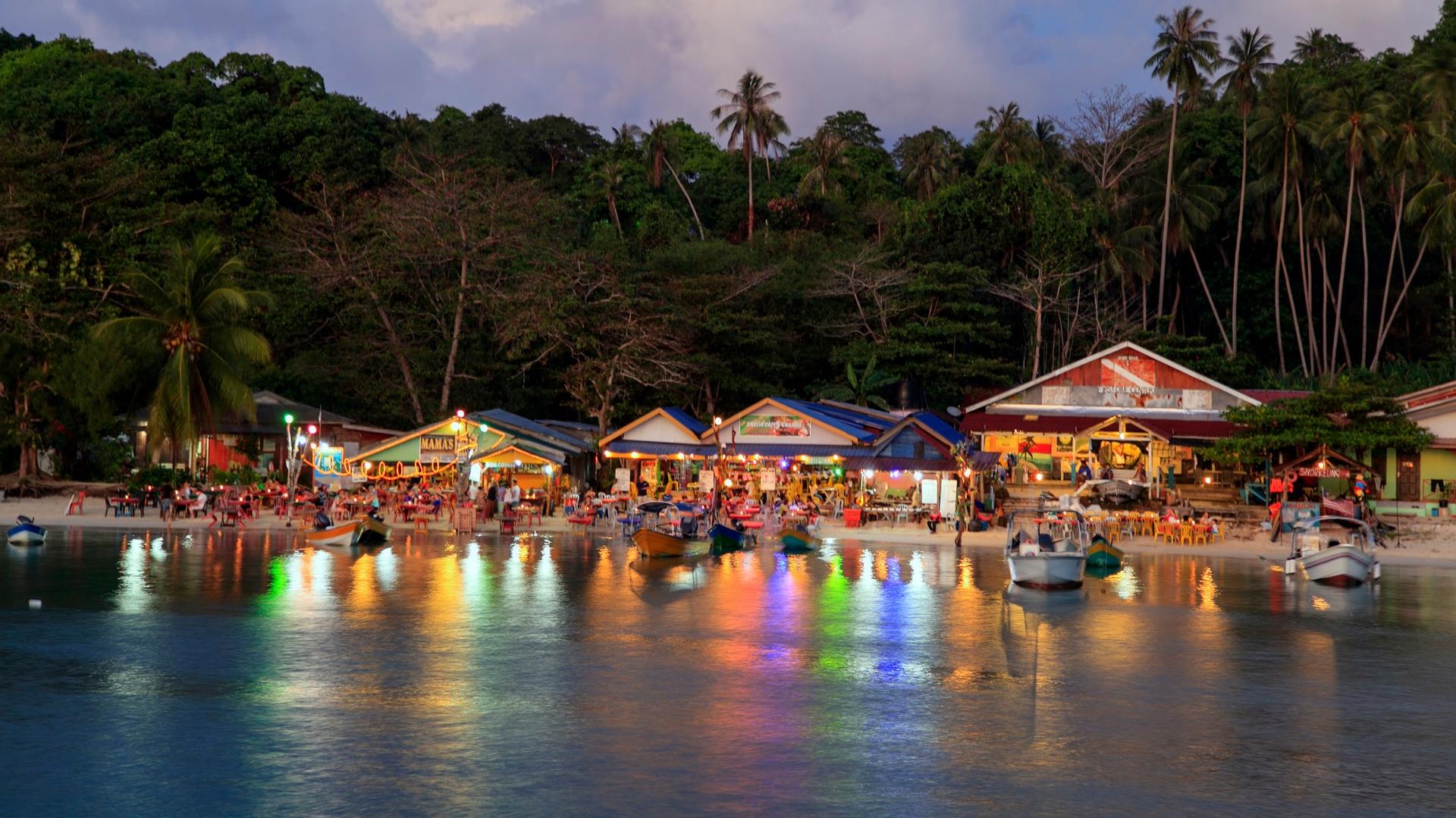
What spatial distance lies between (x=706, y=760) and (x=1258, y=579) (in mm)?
22698

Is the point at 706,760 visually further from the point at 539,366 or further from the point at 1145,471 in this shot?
the point at 539,366

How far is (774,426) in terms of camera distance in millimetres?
48438

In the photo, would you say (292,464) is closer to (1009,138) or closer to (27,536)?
(27,536)

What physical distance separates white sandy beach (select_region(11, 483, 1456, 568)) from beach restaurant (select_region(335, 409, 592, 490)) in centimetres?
247

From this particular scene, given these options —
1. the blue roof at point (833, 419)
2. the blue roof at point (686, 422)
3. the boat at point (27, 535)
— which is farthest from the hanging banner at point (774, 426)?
the boat at point (27, 535)

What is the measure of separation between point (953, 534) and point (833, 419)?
7655 millimetres

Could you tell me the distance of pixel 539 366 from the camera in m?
66.6

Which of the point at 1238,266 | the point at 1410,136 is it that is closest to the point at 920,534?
the point at 1238,266

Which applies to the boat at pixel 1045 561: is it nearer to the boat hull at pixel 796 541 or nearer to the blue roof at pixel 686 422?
the boat hull at pixel 796 541

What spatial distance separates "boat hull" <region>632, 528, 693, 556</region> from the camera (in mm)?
35281

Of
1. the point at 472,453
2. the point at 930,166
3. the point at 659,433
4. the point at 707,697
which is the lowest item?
the point at 707,697

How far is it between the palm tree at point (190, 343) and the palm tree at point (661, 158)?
105 feet

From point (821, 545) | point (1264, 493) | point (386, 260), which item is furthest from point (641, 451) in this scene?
point (1264, 493)

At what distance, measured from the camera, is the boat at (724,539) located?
38188 millimetres
